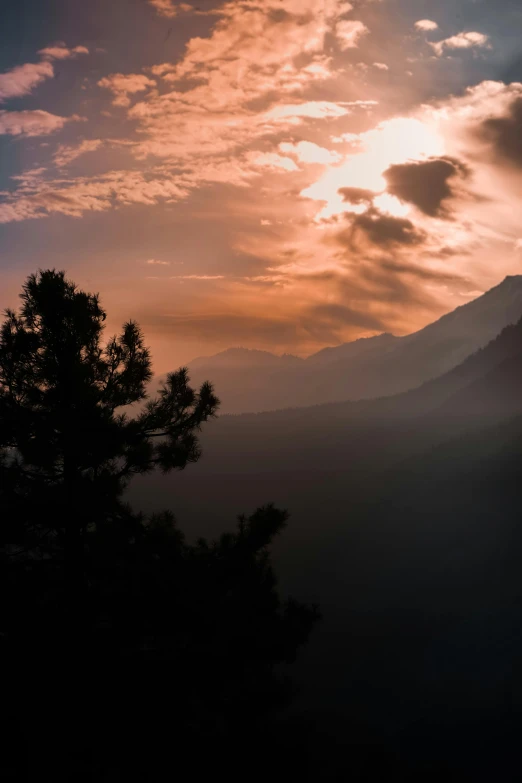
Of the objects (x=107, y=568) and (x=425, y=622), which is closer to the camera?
(x=107, y=568)

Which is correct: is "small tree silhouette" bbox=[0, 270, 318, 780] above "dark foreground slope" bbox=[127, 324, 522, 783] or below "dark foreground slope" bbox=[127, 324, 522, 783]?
above

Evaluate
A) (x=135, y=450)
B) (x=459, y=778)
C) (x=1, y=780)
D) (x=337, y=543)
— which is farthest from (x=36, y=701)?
(x=337, y=543)

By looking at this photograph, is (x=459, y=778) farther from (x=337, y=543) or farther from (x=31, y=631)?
(x=337, y=543)

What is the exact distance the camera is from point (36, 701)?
30.6ft

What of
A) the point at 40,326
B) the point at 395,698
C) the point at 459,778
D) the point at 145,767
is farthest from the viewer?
the point at 395,698

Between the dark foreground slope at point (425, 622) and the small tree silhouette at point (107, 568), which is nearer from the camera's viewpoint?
the small tree silhouette at point (107, 568)

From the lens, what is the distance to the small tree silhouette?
9805 mm

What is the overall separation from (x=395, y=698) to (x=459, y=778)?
2985 cm

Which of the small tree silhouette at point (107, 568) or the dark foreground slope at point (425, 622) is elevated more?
the small tree silhouette at point (107, 568)

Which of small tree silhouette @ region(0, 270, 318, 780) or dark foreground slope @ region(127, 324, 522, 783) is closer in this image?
small tree silhouette @ region(0, 270, 318, 780)

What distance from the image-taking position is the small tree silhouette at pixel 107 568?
9.80 meters

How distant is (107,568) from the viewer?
35.8 feet

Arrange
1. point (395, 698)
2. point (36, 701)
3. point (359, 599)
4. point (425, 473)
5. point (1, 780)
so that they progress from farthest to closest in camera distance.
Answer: point (425, 473) < point (359, 599) < point (395, 698) < point (36, 701) < point (1, 780)

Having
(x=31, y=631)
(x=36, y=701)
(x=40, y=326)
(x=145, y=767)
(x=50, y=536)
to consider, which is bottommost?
(x=145, y=767)
